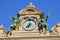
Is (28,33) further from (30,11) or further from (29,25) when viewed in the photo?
(30,11)

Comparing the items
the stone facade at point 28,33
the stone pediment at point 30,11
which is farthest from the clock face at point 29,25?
the stone pediment at point 30,11

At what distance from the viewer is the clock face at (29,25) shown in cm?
3597

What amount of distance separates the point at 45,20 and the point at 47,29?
0.89 m

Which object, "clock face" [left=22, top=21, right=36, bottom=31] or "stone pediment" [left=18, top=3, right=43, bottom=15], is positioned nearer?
"clock face" [left=22, top=21, right=36, bottom=31]

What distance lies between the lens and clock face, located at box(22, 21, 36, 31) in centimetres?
3597

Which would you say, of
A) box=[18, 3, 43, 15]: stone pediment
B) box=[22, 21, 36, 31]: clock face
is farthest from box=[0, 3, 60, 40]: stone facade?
box=[22, 21, 36, 31]: clock face

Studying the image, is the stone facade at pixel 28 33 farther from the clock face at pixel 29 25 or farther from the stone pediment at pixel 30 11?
the clock face at pixel 29 25

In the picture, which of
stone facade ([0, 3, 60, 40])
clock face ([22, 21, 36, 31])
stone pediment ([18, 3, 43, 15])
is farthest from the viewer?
stone pediment ([18, 3, 43, 15])

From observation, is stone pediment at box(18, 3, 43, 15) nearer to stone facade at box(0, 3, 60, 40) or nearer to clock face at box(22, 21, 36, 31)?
stone facade at box(0, 3, 60, 40)

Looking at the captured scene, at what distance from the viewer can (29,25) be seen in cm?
3612

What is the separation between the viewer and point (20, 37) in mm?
35406

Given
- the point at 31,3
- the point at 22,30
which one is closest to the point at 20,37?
the point at 22,30

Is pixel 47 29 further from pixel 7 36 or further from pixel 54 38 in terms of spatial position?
pixel 7 36

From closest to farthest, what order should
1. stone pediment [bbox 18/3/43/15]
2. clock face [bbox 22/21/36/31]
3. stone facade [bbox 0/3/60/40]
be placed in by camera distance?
stone facade [bbox 0/3/60/40], clock face [bbox 22/21/36/31], stone pediment [bbox 18/3/43/15]
